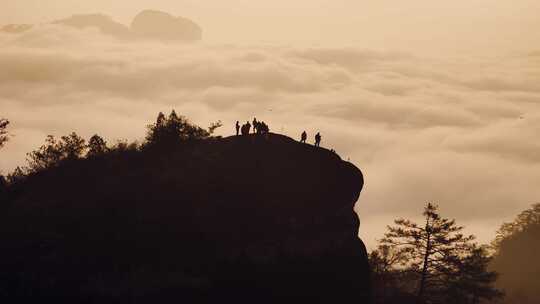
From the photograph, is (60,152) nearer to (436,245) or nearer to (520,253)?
(436,245)

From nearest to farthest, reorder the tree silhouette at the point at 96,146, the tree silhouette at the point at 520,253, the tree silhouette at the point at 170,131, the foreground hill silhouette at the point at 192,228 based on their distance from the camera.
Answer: the foreground hill silhouette at the point at 192,228 → the tree silhouette at the point at 170,131 → the tree silhouette at the point at 96,146 → the tree silhouette at the point at 520,253

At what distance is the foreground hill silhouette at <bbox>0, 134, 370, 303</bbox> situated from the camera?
103 ft

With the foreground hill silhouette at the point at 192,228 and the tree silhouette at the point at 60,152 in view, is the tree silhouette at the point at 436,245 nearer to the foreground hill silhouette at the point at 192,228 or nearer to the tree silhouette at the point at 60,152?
the foreground hill silhouette at the point at 192,228

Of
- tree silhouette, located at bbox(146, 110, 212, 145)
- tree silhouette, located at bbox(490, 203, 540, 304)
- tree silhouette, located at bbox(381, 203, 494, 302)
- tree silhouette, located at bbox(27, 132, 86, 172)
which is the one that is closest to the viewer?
tree silhouette, located at bbox(146, 110, 212, 145)

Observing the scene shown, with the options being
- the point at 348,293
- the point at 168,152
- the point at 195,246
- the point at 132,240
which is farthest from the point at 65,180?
the point at 348,293

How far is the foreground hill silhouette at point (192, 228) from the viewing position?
3141 centimetres

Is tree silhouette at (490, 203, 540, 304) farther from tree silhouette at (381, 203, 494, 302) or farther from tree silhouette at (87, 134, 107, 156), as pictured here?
tree silhouette at (87, 134, 107, 156)

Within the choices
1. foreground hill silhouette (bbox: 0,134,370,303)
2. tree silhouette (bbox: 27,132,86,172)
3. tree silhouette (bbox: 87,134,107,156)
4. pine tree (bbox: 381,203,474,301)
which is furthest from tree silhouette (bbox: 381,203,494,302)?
tree silhouette (bbox: 27,132,86,172)

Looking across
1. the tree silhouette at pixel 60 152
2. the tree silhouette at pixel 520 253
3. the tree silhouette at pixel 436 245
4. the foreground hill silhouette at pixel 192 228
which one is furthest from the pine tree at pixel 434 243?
the tree silhouette at pixel 520 253

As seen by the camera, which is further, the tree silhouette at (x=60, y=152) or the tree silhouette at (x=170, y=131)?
the tree silhouette at (x=60, y=152)

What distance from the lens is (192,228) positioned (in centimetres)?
3625

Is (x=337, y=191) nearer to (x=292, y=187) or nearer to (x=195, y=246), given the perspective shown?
(x=292, y=187)

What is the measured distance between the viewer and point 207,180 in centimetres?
4000

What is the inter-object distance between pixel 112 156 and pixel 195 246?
52.3 feet
